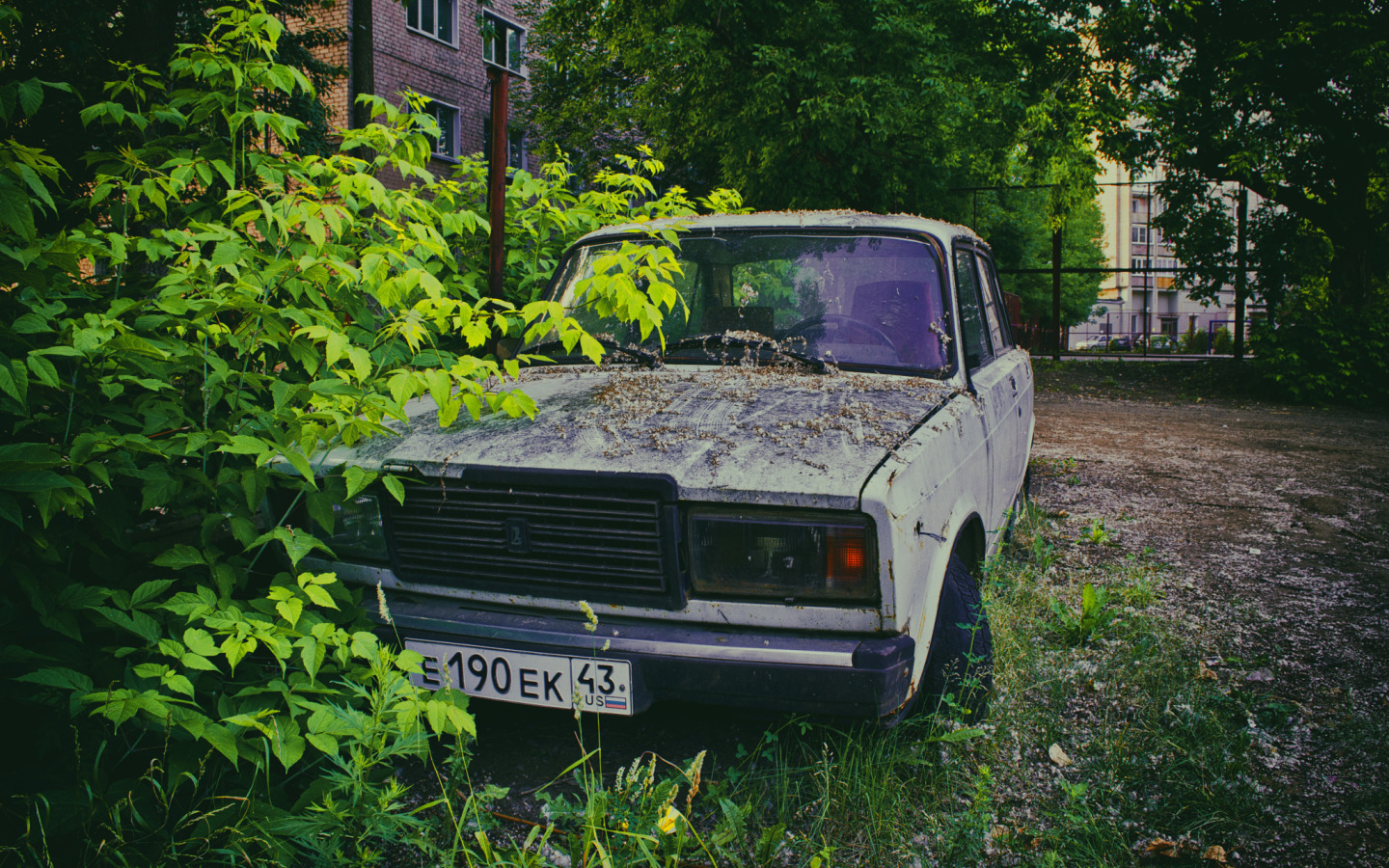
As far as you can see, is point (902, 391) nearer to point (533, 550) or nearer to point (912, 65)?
point (533, 550)

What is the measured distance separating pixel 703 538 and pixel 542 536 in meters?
0.47

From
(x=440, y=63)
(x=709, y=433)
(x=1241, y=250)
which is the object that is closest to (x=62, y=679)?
(x=709, y=433)

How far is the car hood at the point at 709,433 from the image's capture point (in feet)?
7.22

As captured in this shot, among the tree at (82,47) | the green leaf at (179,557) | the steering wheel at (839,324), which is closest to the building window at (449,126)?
the tree at (82,47)

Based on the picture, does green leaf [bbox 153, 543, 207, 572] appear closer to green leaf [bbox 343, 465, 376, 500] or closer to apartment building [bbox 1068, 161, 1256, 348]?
green leaf [bbox 343, 465, 376, 500]

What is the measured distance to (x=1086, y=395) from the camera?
14406 millimetres

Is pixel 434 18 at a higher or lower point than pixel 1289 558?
higher

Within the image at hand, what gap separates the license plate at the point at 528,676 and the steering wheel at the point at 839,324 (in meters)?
1.57

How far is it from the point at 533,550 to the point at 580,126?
667 inches

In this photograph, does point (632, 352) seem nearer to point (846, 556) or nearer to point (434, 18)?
point (846, 556)

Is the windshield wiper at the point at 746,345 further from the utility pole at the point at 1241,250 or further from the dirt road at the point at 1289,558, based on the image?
the utility pole at the point at 1241,250

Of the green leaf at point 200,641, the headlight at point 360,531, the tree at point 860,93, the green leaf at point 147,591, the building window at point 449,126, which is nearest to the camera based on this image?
the green leaf at point 200,641

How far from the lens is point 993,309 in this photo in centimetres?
437

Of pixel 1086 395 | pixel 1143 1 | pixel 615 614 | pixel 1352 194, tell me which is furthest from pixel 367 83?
pixel 1352 194
